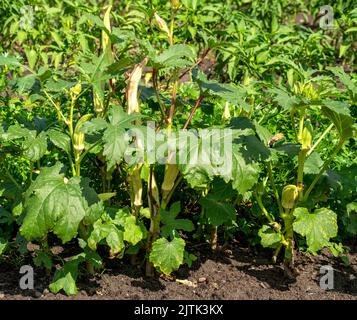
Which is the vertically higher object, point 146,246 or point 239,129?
point 239,129

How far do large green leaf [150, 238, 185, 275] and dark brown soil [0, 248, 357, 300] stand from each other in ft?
0.70

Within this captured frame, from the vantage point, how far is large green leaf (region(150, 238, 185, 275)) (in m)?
3.13

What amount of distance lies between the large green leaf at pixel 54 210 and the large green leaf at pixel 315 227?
39.0 inches

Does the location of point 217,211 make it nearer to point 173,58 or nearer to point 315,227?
point 315,227

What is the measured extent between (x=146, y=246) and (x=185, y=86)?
1735mm

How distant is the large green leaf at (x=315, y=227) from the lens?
3143 mm

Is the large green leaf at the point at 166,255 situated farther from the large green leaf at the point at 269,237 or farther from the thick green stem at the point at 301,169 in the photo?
the thick green stem at the point at 301,169

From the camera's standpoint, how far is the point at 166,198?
3.28 metres

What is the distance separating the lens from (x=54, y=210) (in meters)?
2.86

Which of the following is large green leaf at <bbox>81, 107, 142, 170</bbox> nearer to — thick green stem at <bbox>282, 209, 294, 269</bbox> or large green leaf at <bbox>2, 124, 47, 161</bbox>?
large green leaf at <bbox>2, 124, 47, 161</bbox>
